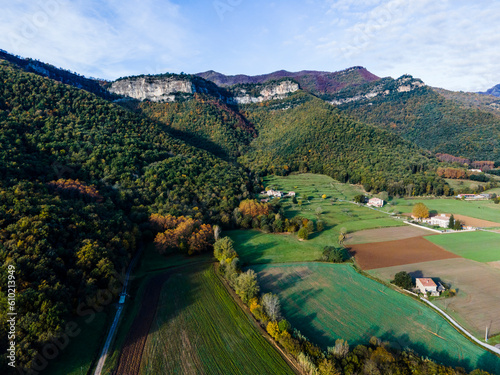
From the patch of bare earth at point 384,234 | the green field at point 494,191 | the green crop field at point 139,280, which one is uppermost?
the green field at point 494,191

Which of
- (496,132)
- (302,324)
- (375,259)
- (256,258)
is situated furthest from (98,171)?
(496,132)

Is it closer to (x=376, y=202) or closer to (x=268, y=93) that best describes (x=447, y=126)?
(x=268, y=93)

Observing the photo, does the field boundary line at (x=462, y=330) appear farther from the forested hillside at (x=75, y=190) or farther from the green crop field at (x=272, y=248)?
the forested hillside at (x=75, y=190)

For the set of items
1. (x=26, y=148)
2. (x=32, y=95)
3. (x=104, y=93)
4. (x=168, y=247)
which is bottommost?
(x=168, y=247)

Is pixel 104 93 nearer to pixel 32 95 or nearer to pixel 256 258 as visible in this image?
pixel 32 95

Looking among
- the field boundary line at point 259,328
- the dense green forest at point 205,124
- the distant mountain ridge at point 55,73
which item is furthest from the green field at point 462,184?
the distant mountain ridge at point 55,73

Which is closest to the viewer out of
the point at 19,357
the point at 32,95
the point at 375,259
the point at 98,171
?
the point at 19,357

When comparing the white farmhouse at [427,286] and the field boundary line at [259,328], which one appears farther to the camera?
the white farmhouse at [427,286]
